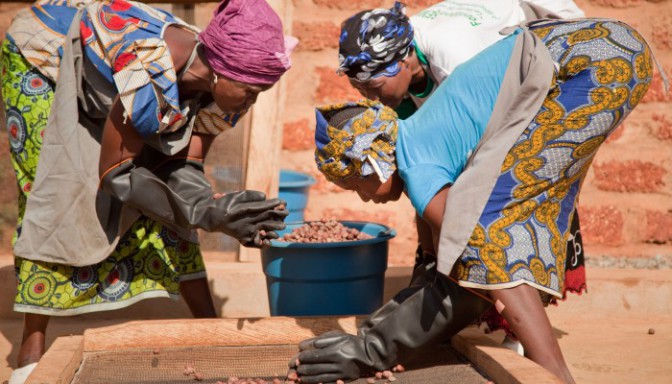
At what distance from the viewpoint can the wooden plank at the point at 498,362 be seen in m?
2.59

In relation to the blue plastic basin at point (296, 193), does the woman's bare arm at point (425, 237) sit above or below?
above

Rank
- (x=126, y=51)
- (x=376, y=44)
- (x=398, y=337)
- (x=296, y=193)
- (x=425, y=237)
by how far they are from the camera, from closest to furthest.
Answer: (x=398, y=337) → (x=126, y=51) → (x=376, y=44) → (x=425, y=237) → (x=296, y=193)

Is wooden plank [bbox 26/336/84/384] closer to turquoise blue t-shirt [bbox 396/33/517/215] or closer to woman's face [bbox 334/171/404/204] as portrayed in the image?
woman's face [bbox 334/171/404/204]

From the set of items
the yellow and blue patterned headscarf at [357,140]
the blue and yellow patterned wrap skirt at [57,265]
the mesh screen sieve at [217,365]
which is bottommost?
the mesh screen sieve at [217,365]

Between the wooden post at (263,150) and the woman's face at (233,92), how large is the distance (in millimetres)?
1475

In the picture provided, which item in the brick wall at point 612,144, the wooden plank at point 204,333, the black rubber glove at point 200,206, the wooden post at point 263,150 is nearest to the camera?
the black rubber glove at point 200,206

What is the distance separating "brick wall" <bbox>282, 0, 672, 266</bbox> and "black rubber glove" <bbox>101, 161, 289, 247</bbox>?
1995 millimetres

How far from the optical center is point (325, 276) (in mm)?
3791

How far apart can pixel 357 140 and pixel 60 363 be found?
4.04 feet

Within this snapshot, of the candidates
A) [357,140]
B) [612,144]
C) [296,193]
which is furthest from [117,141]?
[612,144]

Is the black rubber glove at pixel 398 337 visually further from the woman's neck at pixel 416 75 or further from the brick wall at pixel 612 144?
the brick wall at pixel 612 144

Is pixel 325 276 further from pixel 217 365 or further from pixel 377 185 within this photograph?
pixel 377 185

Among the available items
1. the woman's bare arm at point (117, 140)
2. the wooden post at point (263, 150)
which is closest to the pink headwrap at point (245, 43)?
the woman's bare arm at point (117, 140)

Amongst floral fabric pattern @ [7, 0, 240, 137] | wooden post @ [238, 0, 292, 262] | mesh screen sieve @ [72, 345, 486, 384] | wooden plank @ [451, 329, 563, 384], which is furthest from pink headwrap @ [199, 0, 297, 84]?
wooden post @ [238, 0, 292, 262]
